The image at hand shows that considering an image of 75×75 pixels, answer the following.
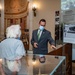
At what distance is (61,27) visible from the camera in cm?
785

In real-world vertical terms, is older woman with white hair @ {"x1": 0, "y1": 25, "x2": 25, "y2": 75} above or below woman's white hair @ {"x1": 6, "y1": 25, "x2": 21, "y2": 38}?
below

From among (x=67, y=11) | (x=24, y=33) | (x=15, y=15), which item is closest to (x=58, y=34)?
(x=67, y=11)

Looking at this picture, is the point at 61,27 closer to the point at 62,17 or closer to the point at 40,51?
the point at 62,17

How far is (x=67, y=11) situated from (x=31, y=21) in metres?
2.55

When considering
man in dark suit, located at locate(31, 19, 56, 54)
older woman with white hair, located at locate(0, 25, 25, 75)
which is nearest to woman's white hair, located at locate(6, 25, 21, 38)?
older woman with white hair, located at locate(0, 25, 25, 75)

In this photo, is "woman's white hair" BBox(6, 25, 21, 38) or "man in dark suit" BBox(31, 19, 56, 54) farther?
"man in dark suit" BBox(31, 19, 56, 54)

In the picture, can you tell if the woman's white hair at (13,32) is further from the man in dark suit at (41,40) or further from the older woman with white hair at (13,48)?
the man in dark suit at (41,40)

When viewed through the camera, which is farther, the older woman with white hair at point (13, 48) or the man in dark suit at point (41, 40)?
the man in dark suit at point (41, 40)

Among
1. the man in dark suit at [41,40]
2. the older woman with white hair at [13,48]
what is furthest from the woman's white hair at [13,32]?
the man in dark suit at [41,40]

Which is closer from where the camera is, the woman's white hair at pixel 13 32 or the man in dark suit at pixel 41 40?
the woman's white hair at pixel 13 32

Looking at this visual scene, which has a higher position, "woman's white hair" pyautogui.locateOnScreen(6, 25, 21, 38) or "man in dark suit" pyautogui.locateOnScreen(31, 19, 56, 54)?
"woman's white hair" pyautogui.locateOnScreen(6, 25, 21, 38)

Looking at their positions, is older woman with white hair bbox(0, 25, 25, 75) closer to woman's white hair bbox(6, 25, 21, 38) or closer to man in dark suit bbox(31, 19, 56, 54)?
woman's white hair bbox(6, 25, 21, 38)

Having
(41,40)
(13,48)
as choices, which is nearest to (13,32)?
(13,48)

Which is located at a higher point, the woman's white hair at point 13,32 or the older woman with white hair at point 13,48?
the woman's white hair at point 13,32
